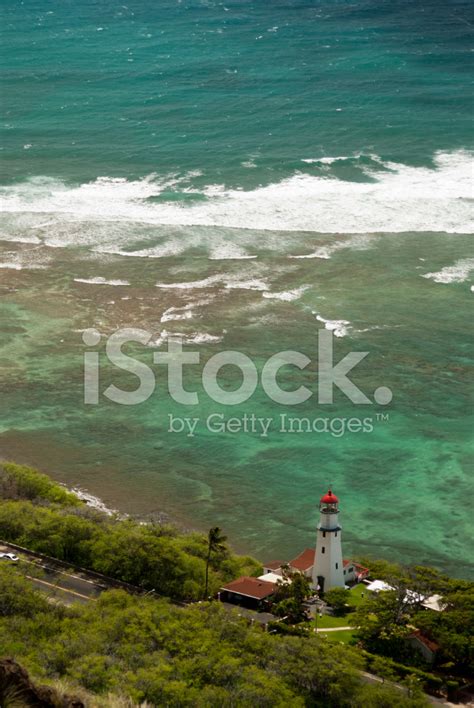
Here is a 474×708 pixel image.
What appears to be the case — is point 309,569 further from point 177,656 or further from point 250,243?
point 250,243

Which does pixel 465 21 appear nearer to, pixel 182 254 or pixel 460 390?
pixel 182 254

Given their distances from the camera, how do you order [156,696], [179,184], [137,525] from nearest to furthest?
[156,696], [137,525], [179,184]

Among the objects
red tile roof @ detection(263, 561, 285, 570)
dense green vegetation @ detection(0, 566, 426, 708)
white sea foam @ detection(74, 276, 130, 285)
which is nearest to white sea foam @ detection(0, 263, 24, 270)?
white sea foam @ detection(74, 276, 130, 285)

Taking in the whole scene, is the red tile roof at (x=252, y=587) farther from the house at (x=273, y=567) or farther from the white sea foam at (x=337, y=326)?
the white sea foam at (x=337, y=326)

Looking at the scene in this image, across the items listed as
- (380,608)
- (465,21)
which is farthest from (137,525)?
(465,21)

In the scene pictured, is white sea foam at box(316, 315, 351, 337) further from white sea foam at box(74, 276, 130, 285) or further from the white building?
the white building

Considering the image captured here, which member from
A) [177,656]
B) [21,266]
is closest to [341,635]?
[177,656]
